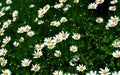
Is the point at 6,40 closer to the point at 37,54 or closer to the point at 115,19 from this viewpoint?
the point at 37,54

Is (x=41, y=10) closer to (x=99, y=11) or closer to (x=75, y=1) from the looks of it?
(x=75, y=1)

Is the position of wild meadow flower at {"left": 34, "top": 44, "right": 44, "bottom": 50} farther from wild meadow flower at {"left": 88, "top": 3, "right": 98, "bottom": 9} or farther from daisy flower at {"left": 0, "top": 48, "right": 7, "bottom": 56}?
wild meadow flower at {"left": 88, "top": 3, "right": 98, "bottom": 9}

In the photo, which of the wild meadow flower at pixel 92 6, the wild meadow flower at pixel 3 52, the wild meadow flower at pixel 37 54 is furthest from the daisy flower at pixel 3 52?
the wild meadow flower at pixel 92 6

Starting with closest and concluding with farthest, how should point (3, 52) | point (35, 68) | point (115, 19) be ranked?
point (35, 68) < point (115, 19) < point (3, 52)

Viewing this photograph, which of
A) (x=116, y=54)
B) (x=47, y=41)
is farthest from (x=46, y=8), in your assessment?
(x=116, y=54)

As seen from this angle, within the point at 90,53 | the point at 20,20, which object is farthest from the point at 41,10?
the point at 90,53

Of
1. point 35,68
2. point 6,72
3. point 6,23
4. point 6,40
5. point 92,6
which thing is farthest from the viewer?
point 6,23

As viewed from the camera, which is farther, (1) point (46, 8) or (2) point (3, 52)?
(1) point (46, 8)

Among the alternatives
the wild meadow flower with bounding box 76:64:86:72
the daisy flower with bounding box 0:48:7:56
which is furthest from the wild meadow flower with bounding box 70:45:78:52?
the daisy flower with bounding box 0:48:7:56

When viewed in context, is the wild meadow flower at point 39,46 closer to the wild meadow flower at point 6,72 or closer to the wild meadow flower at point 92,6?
the wild meadow flower at point 6,72
